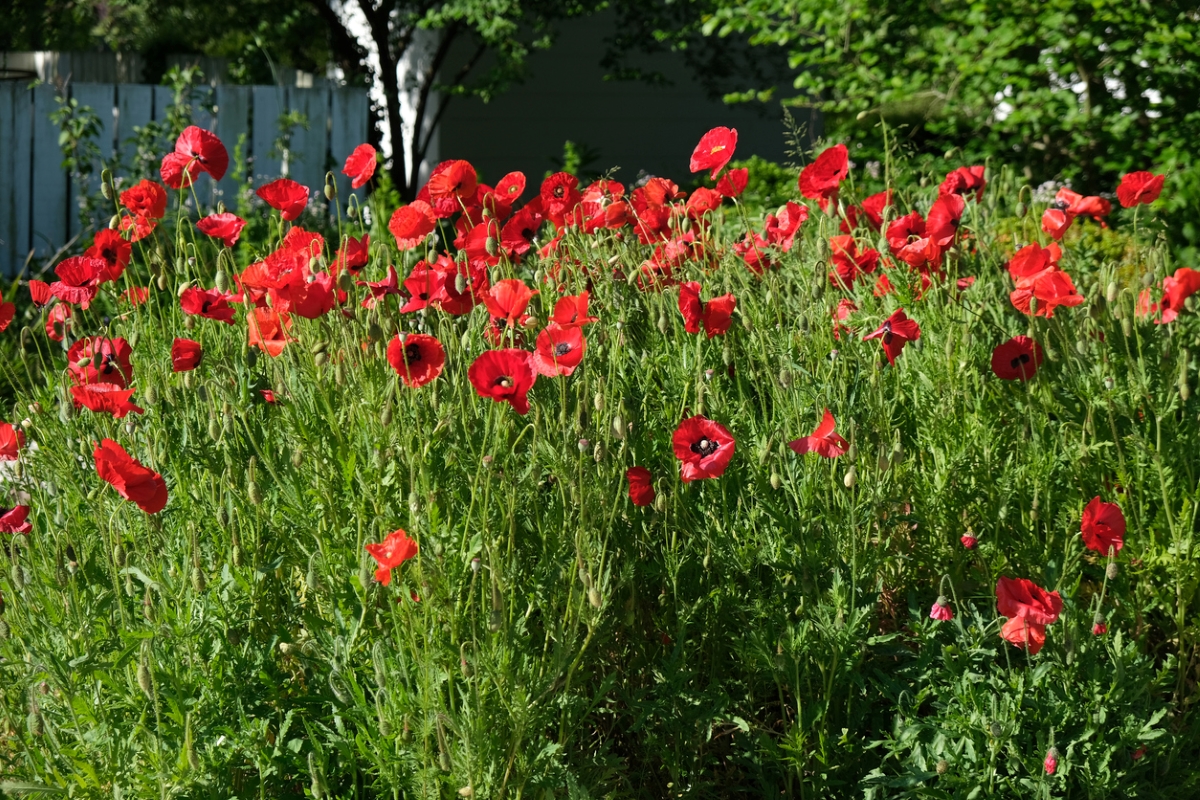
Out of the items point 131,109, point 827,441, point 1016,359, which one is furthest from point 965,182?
point 131,109

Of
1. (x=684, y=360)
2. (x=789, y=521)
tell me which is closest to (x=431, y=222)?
(x=684, y=360)

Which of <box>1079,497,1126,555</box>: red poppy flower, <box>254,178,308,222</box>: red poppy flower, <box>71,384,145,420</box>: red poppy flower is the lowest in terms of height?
<box>1079,497,1126,555</box>: red poppy flower

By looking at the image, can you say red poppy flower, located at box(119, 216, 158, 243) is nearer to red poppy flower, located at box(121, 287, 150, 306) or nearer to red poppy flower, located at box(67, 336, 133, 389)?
red poppy flower, located at box(121, 287, 150, 306)

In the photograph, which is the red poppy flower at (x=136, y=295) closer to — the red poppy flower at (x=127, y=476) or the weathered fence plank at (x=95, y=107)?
the red poppy flower at (x=127, y=476)

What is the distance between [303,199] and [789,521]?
1280 millimetres

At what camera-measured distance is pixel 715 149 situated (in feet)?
9.41

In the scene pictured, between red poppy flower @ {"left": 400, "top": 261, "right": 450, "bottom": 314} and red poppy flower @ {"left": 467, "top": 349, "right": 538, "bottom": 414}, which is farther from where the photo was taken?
red poppy flower @ {"left": 400, "top": 261, "right": 450, "bottom": 314}

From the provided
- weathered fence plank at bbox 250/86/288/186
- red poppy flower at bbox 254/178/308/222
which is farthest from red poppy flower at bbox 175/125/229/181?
weathered fence plank at bbox 250/86/288/186

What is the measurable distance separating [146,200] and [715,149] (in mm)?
1272

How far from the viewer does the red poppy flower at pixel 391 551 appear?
5.49 ft

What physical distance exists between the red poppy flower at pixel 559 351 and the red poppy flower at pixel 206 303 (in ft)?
2.48

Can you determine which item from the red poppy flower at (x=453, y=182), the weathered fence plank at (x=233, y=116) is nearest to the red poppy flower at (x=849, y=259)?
the red poppy flower at (x=453, y=182)

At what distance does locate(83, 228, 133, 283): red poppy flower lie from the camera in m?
2.62

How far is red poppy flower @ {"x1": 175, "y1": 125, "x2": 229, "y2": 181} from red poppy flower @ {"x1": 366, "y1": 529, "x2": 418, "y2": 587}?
1.31 metres
